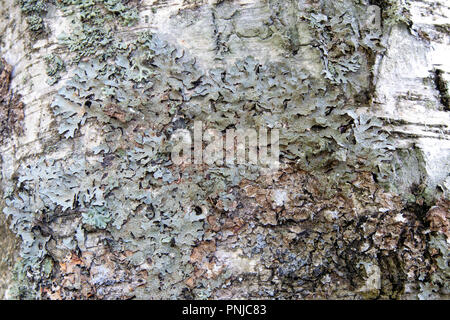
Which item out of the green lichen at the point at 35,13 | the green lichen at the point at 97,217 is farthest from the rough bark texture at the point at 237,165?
the green lichen at the point at 35,13

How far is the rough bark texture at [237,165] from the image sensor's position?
1.45 metres

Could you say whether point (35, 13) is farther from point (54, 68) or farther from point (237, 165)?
point (237, 165)

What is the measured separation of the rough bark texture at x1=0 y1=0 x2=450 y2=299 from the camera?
1448 mm

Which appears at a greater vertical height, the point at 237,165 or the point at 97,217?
the point at 237,165

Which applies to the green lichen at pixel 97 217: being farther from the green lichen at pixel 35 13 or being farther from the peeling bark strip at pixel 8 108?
the green lichen at pixel 35 13

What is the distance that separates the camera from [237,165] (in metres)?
1.51

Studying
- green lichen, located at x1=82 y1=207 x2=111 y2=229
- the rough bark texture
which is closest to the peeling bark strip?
the rough bark texture

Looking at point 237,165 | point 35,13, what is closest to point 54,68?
point 35,13

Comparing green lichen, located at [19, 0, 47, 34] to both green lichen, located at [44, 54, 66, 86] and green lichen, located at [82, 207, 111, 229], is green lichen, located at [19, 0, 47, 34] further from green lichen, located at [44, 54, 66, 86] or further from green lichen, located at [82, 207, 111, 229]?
green lichen, located at [82, 207, 111, 229]

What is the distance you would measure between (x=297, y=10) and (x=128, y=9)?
684mm

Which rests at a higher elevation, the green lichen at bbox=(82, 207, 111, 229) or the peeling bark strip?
the peeling bark strip

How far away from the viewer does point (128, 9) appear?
64.7 inches

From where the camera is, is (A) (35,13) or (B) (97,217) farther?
(A) (35,13)
